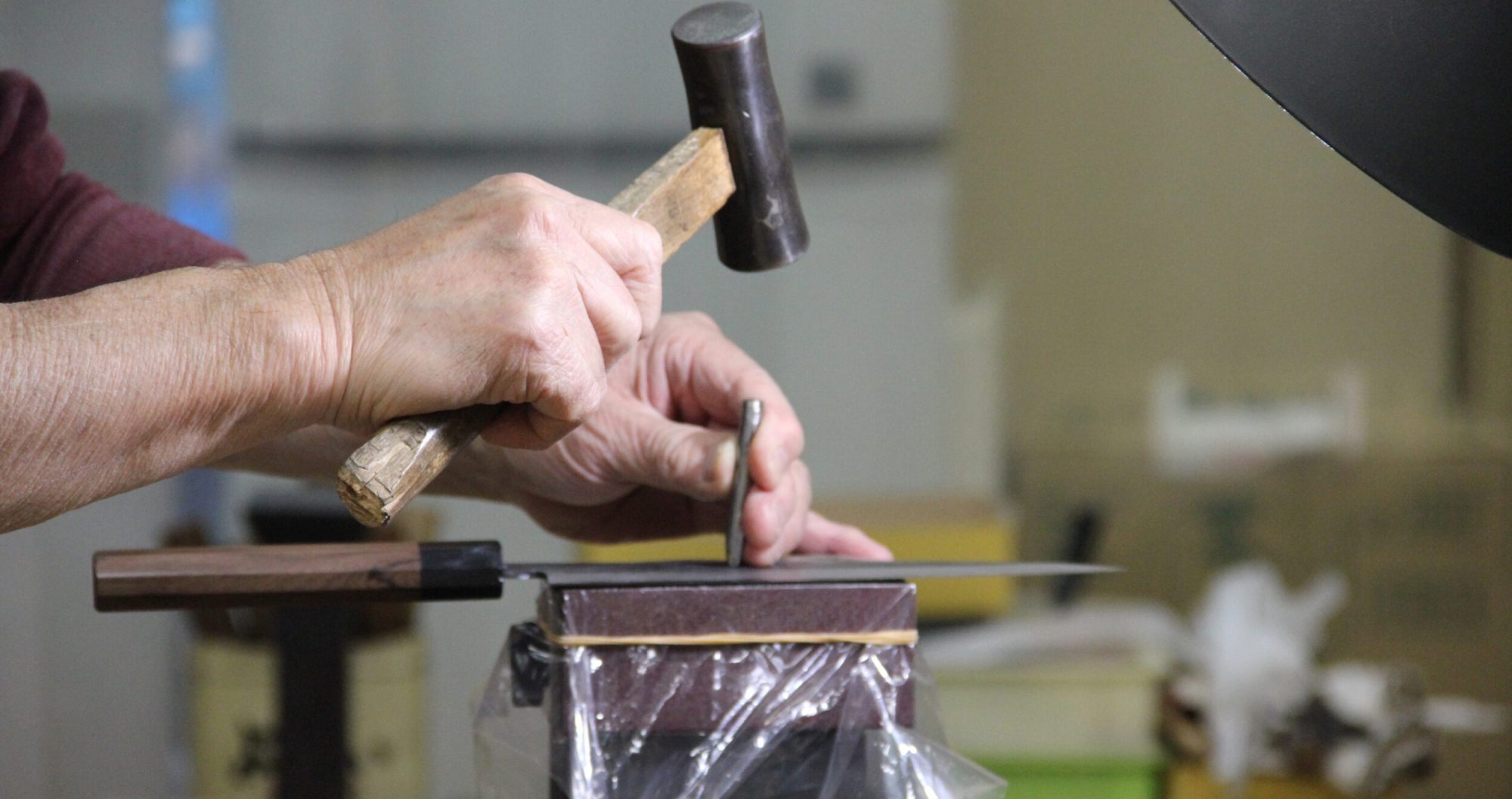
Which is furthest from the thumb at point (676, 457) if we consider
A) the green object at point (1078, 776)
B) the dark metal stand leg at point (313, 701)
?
the green object at point (1078, 776)

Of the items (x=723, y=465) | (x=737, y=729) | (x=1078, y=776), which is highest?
(x=723, y=465)

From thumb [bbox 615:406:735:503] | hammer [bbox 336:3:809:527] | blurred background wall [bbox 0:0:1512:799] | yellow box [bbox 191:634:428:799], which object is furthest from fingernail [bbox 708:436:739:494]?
yellow box [bbox 191:634:428:799]

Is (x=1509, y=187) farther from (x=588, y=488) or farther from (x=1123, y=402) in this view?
(x=1123, y=402)

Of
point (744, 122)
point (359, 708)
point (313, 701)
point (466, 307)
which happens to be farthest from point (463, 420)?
point (359, 708)

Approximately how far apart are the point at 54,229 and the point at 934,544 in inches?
49.6

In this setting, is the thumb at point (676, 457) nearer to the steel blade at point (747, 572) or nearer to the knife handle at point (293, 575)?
the steel blade at point (747, 572)

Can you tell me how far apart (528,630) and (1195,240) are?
8.08 ft

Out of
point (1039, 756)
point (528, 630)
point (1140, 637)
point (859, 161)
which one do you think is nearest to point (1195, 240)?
point (859, 161)

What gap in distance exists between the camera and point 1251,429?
106 inches

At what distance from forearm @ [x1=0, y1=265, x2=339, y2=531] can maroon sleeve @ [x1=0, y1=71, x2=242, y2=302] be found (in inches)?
12.0

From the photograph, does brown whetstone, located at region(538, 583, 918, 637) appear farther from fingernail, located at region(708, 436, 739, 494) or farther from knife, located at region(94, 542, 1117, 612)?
fingernail, located at region(708, 436, 739, 494)

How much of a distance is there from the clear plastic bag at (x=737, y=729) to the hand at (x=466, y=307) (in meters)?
0.14

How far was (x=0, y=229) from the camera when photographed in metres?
0.87

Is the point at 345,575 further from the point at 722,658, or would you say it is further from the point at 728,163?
the point at 728,163
